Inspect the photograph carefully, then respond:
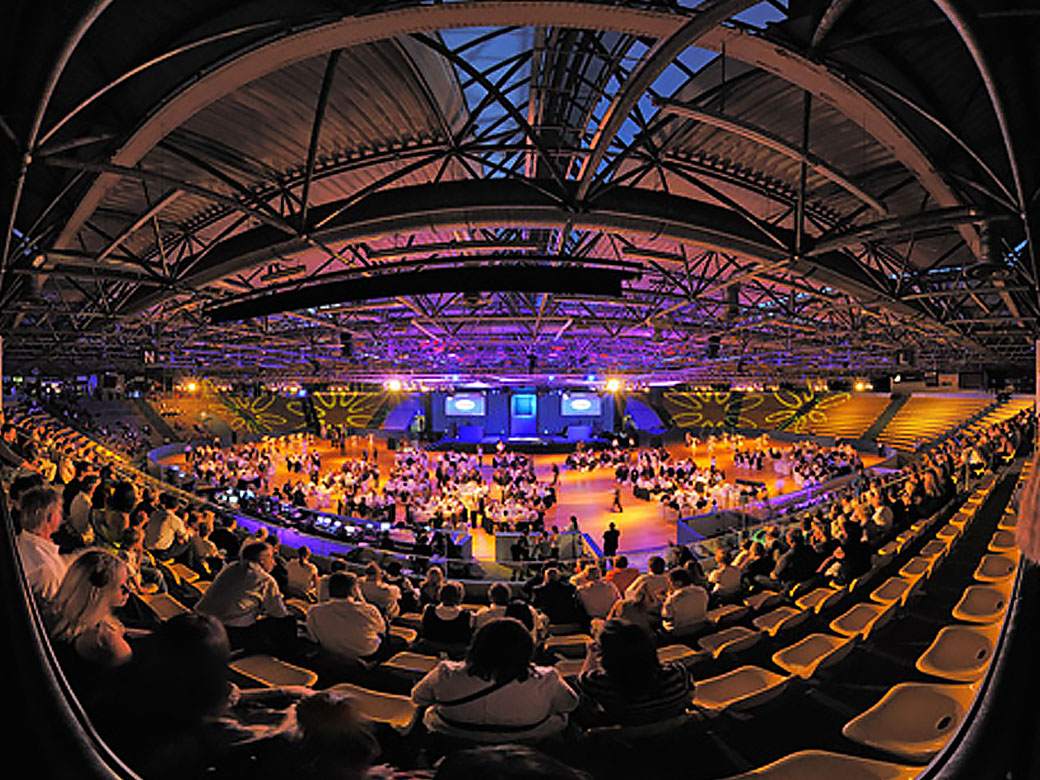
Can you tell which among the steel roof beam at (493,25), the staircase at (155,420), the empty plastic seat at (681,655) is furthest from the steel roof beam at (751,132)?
the staircase at (155,420)

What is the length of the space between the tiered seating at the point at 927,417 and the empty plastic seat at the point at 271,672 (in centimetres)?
4149

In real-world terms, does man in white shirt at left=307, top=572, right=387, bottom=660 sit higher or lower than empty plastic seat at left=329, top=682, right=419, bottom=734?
higher

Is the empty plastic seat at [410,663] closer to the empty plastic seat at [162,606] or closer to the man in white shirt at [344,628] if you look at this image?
the man in white shirt at [344,628]

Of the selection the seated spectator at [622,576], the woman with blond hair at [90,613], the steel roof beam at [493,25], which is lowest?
the seated spectator at [622,576]

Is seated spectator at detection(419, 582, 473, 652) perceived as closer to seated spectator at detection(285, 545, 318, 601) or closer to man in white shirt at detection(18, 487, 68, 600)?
man in white shirt at detection(18, 487, 68, 600)

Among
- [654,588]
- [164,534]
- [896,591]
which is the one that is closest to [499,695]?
[654,588]

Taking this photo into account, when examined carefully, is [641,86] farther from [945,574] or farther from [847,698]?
[945,574]

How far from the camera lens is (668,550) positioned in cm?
1159

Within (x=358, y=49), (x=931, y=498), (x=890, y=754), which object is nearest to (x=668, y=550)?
(x=931, y=498)

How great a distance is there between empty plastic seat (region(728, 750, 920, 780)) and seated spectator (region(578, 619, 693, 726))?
0.45 metres

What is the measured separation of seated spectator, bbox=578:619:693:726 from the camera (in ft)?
8.94

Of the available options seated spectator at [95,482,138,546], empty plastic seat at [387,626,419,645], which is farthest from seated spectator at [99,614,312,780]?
seated spectator at [95,482,138,546]

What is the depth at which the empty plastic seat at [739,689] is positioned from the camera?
3.67m

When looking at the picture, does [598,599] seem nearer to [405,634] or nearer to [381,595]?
[405,634]
